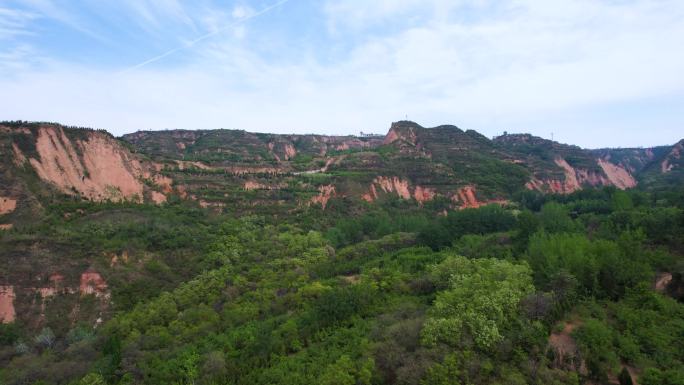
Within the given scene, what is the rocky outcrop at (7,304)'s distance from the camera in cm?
2466

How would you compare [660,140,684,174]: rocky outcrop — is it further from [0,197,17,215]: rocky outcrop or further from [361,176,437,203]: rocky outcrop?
[0,197,17,215]: rocky outcrop

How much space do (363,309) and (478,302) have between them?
7.08 meters

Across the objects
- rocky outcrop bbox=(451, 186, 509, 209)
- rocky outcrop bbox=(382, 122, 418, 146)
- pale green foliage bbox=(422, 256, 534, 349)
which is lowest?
pale green foliage bbox=(422, 256, 534, 349)

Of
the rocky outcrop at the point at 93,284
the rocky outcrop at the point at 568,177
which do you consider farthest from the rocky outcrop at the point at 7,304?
the rocky outcrop at the point at 568,177

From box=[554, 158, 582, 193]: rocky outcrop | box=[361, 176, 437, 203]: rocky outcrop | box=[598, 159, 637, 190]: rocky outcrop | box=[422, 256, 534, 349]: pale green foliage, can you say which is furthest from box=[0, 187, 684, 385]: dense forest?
box=[598, 159, 637, 190]: rocky outcrop

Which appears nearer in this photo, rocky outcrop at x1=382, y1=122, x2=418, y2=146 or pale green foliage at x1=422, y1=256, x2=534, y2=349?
pale green foliage at x1=422, y1=256, x2=534, y2=349

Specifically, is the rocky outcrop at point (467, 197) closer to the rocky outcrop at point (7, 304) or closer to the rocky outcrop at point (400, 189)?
the rocky outcrop at point (400, 189)

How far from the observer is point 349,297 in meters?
24.2

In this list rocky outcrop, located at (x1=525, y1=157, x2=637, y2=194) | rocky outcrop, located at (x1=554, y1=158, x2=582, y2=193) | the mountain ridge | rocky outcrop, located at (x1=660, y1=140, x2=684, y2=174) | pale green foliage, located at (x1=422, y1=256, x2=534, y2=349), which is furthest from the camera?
rocky outcrop, located at (x1=660, y1=140, x2=684, y2=174)

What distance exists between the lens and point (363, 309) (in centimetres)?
2408

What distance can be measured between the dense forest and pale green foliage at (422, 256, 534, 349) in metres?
0.09

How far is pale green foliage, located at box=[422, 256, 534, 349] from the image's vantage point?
696 inches

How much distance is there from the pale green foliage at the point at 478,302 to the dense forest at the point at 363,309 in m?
0.09

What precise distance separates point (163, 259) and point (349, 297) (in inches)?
648
